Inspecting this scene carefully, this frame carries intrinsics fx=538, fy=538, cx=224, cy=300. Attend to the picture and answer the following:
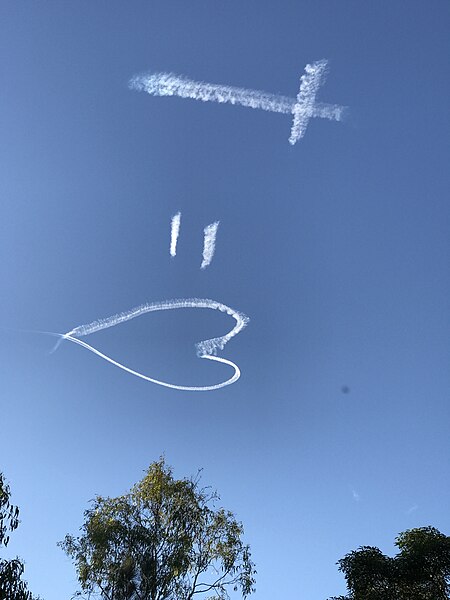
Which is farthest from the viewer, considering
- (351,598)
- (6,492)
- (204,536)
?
(351,598)

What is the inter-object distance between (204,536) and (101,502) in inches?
299

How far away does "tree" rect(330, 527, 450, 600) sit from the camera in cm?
4238

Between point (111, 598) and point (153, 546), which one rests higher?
point (153, 546)

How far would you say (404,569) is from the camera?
148 ft

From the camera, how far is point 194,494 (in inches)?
1473

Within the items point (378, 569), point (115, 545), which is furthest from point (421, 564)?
point (115, 545)

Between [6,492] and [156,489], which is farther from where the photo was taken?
[156,489]

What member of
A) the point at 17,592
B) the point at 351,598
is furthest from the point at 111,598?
the point at 351,598

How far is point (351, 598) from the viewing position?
145 feet

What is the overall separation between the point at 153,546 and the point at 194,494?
14.2ft

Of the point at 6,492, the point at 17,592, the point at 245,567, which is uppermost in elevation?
the point at 6,492

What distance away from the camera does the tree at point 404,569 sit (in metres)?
42.4

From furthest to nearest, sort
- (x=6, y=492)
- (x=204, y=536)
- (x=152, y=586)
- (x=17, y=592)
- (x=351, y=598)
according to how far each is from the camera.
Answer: (x=351, y=598), (x=204, y=536), (x=152, y=586), (x=6, y=492), (x=17, y=592)

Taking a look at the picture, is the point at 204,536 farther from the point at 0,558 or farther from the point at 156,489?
the point at 0,558
